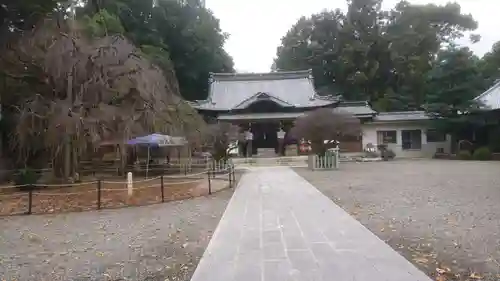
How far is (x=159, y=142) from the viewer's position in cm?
1767

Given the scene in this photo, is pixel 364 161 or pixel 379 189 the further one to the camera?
pixel 364 161

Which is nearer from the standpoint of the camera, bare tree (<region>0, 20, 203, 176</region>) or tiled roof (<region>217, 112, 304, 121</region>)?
bare tree (<region>0, 20, 203, 176</region>)

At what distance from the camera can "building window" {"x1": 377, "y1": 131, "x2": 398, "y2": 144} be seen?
100 feet

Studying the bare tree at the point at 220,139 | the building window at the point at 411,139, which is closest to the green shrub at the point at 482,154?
the building window at the point at 411,139

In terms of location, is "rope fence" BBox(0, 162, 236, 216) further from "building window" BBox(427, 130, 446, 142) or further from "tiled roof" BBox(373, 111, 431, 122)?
"building window" BBox(427, 130, 446, 142)

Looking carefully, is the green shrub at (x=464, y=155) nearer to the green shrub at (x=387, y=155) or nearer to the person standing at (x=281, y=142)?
the green shrub at (x=387, y=155)

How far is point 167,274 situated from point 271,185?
8.81 metres

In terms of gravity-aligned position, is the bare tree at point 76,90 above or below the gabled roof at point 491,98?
below

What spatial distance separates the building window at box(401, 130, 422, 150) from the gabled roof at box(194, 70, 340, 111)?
5.93 meters

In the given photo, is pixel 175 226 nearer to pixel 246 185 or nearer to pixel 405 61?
pixel 246 185

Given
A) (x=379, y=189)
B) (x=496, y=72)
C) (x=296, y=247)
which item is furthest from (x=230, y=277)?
(x=496, y=72)

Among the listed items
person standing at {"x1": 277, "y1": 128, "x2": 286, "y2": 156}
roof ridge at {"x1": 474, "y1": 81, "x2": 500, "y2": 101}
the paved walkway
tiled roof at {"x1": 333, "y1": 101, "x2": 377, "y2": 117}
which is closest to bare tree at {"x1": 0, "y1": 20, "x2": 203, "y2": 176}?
the paved walkway

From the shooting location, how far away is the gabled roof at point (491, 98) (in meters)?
25.6

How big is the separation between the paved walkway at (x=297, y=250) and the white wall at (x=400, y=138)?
75.5 ft
